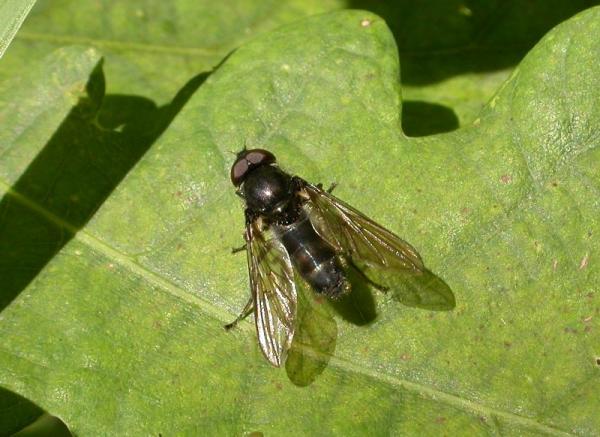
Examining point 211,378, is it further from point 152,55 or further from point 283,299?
point 152,55

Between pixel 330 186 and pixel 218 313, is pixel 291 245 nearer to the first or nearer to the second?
pixel 330 186

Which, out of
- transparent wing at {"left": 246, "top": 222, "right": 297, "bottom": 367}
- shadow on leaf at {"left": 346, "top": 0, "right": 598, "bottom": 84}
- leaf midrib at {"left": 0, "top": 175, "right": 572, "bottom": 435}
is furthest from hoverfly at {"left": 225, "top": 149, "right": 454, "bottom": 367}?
shadow on leaf at {"left": 346, "top": 0, "right": 598, "bottom": 84}

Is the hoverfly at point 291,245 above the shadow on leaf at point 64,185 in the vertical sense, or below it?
above

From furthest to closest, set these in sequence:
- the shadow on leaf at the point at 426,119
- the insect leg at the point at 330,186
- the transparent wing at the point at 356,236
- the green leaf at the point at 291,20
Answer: the green leaf at the point at 291,20 → the shadow on leaf at the point at 426,119 → the insect leg at the point at 330,186 → the transparent wing at the point at 356,236

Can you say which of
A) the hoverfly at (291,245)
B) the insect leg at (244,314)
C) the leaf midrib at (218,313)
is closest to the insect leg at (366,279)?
the hoverfly at (291,245)

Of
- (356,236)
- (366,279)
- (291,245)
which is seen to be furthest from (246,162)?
(366,279)

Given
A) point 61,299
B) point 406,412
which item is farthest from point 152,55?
point 406,412

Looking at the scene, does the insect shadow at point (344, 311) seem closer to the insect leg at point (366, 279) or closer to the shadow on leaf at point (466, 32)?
the insect leg at point (366, 279)
